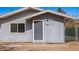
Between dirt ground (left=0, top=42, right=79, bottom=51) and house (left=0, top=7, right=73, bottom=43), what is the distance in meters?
0.14

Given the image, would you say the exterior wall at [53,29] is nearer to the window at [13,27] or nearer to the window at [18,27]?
the window at [18,27]

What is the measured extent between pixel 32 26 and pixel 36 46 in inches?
27.8

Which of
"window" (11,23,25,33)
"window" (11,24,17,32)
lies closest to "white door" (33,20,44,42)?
"window" (11,23,25,33)

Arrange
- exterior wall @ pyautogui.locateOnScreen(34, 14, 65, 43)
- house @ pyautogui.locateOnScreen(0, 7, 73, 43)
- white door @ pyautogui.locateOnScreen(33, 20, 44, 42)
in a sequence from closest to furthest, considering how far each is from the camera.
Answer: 1. house @ pyautogui.locateOnScreen(0, 7, 73, 43)
2. exterior wall @ pyautogui.locateOnScreen(34, 14, 65, 43)
3. white door @ pyautogui.locateOnScreen(33, 20, 44, 42)

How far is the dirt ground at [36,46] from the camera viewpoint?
2579 inches

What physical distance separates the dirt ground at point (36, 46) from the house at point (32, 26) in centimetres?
14

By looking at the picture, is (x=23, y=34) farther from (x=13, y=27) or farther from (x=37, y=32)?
(x=37, y=32)

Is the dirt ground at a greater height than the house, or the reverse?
the house

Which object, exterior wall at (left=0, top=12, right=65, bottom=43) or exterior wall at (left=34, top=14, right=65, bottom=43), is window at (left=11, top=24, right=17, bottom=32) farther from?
exterior wall at (left=34, top=14, right=65, bottom=43)

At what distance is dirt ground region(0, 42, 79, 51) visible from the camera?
215ft

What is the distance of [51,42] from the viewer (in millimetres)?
65500

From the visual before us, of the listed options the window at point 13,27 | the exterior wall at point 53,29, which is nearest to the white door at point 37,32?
the exterior wall at point 53,29

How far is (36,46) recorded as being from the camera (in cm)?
6562
